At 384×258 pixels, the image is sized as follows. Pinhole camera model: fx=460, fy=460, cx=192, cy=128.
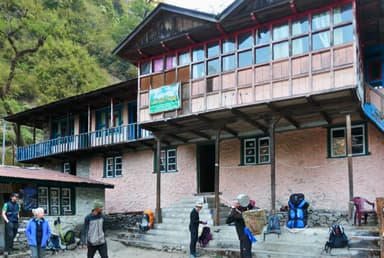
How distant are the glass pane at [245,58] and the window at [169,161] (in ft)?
21.9

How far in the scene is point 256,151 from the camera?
1803 cm

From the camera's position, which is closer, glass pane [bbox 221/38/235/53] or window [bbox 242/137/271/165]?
glass pane [bbox 221/38/235/53]

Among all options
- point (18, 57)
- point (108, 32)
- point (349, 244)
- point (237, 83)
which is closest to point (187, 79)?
point (237, 83)

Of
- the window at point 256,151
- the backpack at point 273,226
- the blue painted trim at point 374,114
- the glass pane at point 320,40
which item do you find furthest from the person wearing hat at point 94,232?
the window at point 256,151

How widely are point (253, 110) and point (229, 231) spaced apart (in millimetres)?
4090

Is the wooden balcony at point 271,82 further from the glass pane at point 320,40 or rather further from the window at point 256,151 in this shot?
the window at point 256,151

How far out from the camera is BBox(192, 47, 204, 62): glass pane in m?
16.9

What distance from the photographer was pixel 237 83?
1555 centimetres

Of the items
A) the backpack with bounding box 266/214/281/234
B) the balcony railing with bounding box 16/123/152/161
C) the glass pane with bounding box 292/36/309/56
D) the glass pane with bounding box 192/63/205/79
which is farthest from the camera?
the balcony railing with bounding box 16/123/152/161

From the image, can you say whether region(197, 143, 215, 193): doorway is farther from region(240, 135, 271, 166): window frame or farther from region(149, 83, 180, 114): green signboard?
region(149, 83, 180, 114): green signboard

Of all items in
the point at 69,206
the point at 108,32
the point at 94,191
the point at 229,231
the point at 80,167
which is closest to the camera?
the point at 229,231

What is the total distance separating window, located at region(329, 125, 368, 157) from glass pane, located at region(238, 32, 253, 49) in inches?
166

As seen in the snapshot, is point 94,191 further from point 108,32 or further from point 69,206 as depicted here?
point 108,32

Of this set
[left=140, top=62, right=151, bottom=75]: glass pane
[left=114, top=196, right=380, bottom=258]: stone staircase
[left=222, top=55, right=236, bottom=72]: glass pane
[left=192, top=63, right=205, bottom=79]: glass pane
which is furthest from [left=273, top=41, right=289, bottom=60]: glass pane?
[left=140, top=62, right=151, bottom=75]: glass pane
